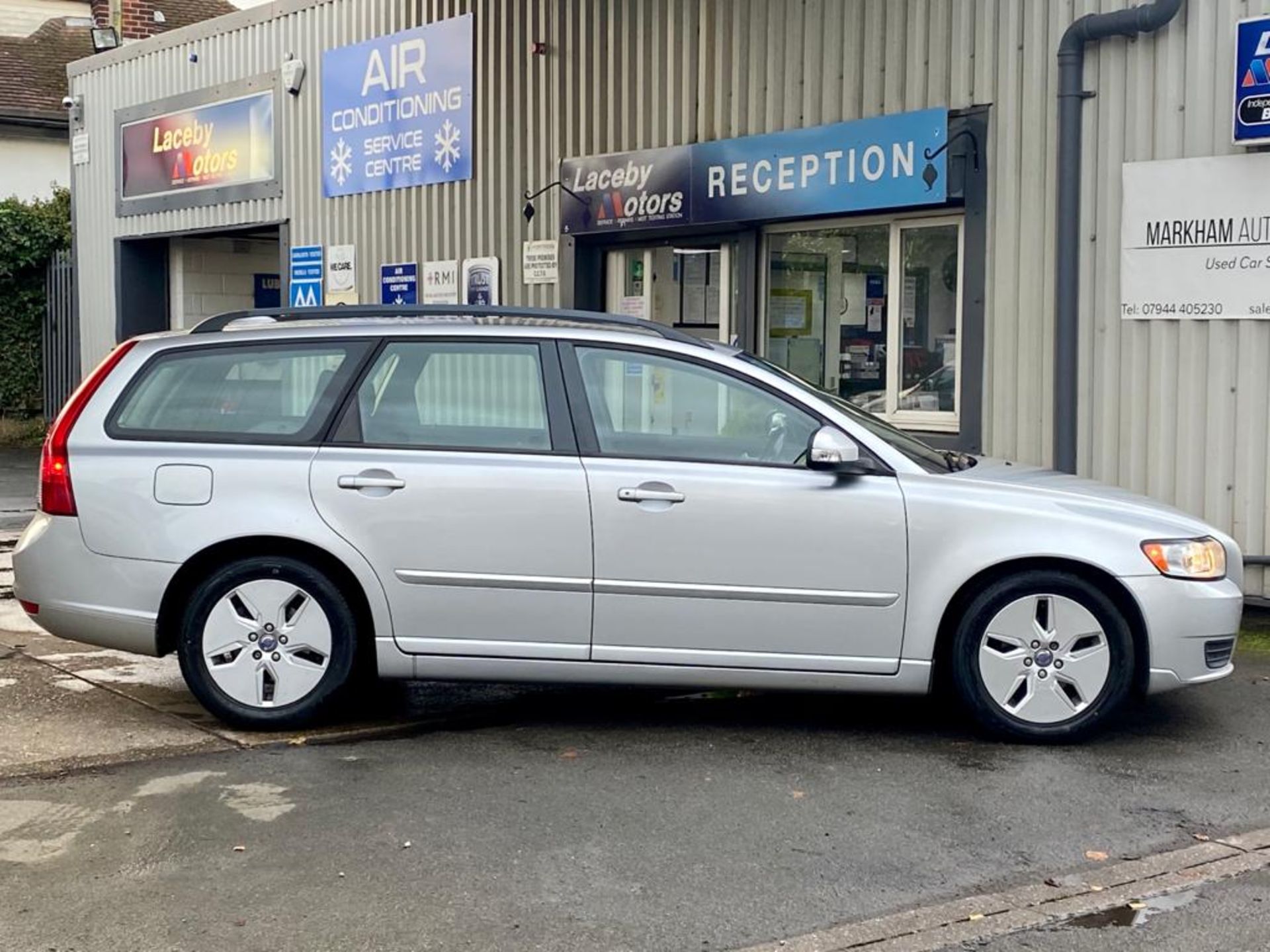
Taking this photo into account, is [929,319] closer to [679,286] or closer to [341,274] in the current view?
[679,286]

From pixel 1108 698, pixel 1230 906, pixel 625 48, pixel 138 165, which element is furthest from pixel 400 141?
pixel 1230 906

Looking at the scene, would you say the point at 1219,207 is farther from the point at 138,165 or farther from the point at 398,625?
the point at 138,165

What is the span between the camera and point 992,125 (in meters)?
9.56

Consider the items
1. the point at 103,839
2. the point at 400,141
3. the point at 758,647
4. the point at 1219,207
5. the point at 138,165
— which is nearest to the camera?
the point at 103,839

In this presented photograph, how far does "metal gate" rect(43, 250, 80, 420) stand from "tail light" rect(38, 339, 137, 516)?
14511 millimetres

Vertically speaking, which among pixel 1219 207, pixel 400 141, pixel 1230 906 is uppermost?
pixel 400 141

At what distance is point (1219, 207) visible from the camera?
27.9ft

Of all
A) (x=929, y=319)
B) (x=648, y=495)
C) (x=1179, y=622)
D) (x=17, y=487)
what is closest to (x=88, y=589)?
(x=648, y=495)

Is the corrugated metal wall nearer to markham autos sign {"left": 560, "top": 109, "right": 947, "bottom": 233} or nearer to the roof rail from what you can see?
markham autos sign {"left": 560, "top": 109, "right": 947, "bottom": 233}

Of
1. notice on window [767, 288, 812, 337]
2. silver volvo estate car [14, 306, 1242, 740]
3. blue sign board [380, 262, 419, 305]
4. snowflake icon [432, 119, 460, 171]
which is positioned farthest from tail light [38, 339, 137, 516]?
blue sign board [380, 262, 419, 305]

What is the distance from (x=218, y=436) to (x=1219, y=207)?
5.53m

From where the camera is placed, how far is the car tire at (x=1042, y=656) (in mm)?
5953

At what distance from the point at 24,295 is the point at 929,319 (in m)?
14.7

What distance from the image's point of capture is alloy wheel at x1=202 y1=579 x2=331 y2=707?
6.11 metres
